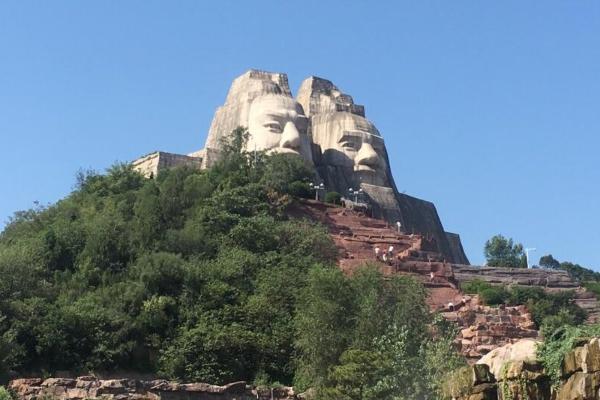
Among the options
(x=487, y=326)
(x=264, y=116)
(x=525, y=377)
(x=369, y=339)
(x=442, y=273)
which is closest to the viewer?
(x=525, y=377)

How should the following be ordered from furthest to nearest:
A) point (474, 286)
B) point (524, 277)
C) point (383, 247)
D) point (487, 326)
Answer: point (524, 277), point (474, 286), point (383, 247), point (487, 326)

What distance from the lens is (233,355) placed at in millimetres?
31109

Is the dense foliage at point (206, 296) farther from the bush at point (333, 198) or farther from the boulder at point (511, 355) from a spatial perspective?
the boulder at point (511, 355)

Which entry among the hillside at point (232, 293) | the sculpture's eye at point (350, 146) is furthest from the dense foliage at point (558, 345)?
the sculpture's eye at point (350, 146)

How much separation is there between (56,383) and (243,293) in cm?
856

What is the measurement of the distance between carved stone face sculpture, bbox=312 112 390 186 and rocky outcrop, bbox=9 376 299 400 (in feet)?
73.7

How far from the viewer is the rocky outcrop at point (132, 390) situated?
26547mm

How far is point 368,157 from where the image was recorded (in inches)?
1971

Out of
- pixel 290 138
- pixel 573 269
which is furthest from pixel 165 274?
pixel 573 269

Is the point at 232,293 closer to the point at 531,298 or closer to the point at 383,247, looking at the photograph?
the point at 383,247

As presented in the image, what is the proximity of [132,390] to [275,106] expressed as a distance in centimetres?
2354

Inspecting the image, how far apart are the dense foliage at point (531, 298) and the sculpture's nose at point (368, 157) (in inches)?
306

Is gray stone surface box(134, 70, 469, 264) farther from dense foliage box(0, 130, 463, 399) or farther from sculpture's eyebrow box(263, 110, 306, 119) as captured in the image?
dense foliage box(0, 130, 463, 399)

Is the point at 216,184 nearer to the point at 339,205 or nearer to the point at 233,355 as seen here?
Result: the point at 339,205
